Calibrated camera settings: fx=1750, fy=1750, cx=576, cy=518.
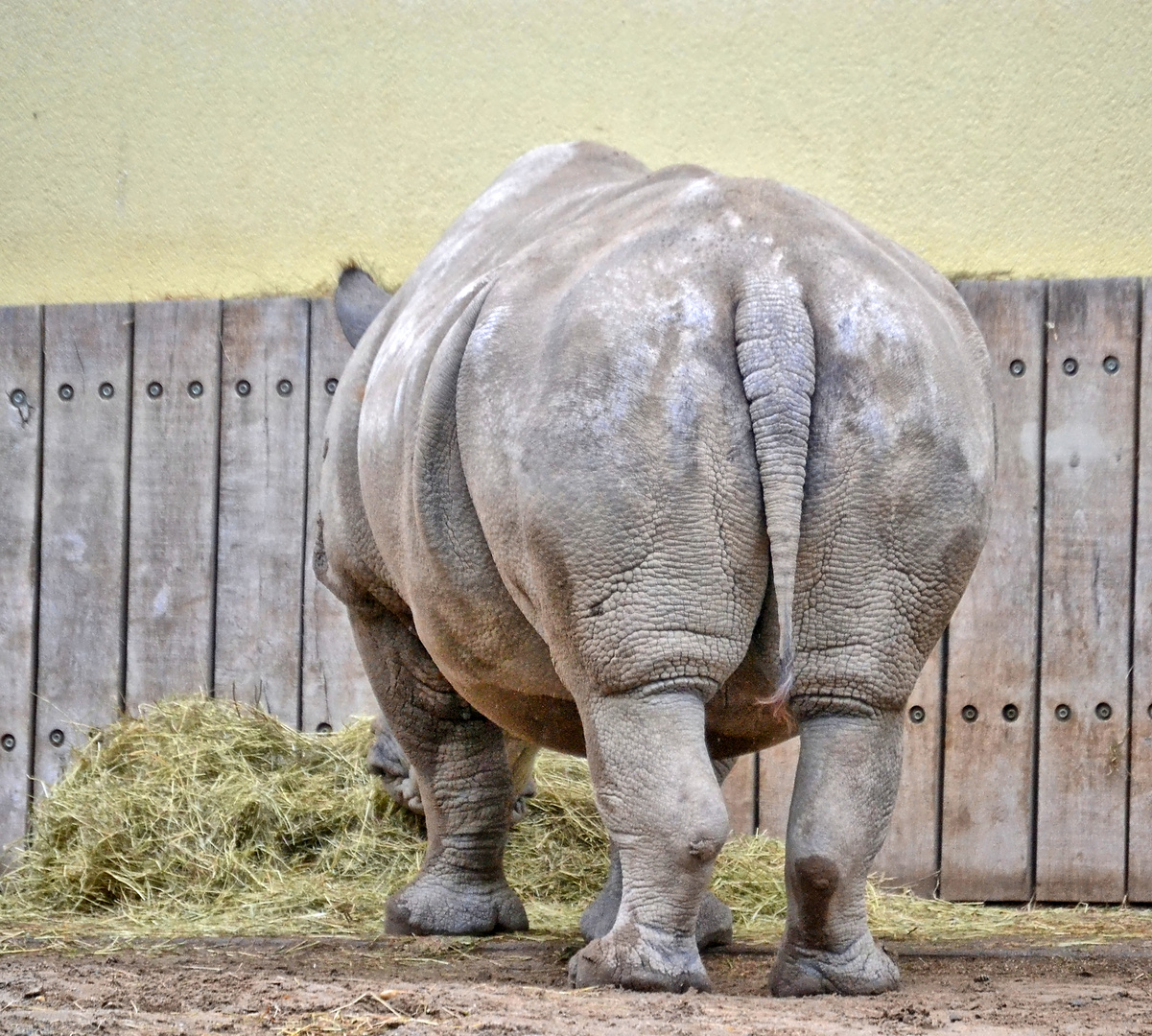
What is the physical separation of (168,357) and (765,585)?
3.26 metres

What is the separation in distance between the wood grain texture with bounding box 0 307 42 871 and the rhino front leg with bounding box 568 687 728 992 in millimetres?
3322

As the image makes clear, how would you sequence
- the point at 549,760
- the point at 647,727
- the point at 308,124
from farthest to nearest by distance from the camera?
the point at 308,124
the point at 549,760
the point at 647,727

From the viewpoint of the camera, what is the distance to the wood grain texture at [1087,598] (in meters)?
5.30

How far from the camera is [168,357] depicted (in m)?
5.87

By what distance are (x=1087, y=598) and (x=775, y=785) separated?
1.11 m

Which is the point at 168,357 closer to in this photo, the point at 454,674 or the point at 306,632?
the point at 306,632

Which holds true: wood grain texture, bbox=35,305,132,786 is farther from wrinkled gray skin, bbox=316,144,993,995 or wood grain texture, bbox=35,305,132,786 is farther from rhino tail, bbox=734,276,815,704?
rhino tail, bbox=734,276,815,704

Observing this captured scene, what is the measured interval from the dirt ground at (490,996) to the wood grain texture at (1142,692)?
3.76 feet

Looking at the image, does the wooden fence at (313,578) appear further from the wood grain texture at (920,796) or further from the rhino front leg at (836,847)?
the rhino front leg at (836,847)

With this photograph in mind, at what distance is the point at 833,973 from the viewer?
3334mm

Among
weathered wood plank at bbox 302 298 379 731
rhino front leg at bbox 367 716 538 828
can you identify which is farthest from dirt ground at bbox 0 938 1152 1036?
weathered wood plank at bbox 302 298 379 731

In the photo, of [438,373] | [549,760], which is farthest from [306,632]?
[438,373]

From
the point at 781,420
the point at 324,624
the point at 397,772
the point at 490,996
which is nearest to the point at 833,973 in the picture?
the point at 490,996

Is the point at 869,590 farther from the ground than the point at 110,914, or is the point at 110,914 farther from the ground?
the point at 869,590
